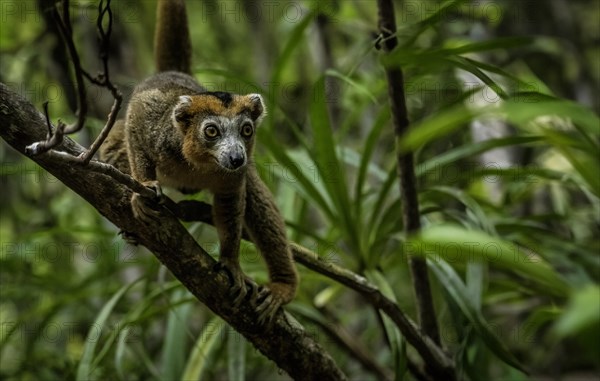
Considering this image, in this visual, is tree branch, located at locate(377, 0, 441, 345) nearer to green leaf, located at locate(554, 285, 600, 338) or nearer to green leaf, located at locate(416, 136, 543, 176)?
green leaf, located at locate(416, 136, 543, 176)

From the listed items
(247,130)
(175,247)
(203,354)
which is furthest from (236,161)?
(203,354)

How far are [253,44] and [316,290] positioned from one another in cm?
202

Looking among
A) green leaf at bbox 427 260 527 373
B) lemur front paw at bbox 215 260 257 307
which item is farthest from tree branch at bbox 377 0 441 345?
lemur front paw at bbox 215 260 257 307

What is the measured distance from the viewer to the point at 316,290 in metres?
4.21

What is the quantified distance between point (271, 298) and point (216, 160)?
53 cm

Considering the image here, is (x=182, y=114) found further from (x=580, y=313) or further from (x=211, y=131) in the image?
(x=580, y=313)

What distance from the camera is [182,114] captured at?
247cm

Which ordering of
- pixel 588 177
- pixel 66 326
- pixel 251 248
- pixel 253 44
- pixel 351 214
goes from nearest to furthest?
pixel 588 177, pixel 351 214, pixel 251 248, pixel 66 326, pixel 253 44

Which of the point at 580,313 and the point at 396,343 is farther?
the point at 396,343

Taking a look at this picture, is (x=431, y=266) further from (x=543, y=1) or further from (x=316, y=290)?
(x=543, y=1)

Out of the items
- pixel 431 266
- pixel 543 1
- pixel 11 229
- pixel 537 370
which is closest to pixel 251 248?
pixel 431 266

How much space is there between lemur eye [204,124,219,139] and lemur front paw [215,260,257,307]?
18.3 inches

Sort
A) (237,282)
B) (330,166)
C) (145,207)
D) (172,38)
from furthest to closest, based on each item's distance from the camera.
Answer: (172,38) < (330,166) < (237,282) < (145,207)

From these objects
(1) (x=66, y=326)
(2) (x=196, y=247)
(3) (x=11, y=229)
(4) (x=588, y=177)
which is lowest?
(1) (x=66, y=326)
